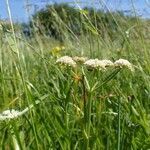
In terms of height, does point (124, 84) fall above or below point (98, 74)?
below

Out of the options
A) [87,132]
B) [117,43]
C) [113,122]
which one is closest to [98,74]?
[87,132]

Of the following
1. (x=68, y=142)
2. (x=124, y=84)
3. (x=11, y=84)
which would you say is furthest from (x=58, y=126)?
(x=11, y=84)

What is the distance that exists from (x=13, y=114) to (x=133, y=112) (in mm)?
444

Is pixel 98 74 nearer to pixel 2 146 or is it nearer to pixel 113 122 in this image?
pixel 2 146

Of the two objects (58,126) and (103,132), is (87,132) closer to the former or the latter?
(58,126)

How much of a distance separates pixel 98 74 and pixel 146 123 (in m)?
0.23

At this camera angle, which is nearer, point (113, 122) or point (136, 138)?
point (136, 138)

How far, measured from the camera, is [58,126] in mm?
1239

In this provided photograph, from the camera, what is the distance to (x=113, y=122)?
1.46m

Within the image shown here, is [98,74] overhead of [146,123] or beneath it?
overhead

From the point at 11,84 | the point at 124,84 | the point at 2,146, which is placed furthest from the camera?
the point at 11,84

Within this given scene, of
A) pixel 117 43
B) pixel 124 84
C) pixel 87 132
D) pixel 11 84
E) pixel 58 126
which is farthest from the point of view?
pixel 117 43

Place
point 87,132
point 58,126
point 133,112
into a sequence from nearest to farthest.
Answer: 1. point 87,132
2. point 58,126
3. point 133,112

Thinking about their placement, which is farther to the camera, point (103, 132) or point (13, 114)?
point (103, 132)
